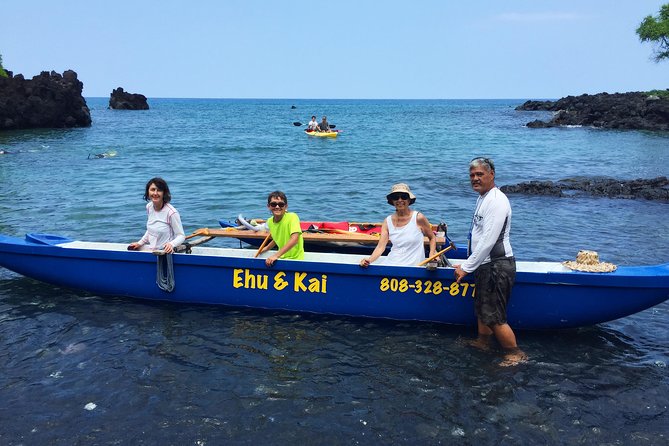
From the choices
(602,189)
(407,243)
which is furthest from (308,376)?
(602,189)

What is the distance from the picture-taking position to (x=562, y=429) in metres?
5.58

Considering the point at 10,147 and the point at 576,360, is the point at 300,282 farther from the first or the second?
the point at 10,147

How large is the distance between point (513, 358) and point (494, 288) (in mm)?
1012

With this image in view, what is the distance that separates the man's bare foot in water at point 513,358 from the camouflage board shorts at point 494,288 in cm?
50

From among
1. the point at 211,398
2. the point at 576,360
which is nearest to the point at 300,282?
the point at 211,398

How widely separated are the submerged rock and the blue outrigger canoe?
390 feet

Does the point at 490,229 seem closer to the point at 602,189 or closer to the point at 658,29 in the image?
the point at 602,189

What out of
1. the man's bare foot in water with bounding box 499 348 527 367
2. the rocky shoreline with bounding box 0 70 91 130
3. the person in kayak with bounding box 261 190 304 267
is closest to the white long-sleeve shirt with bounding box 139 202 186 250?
the person in kayak with bounding box 261 190 304 267

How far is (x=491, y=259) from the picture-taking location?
658 centimetres

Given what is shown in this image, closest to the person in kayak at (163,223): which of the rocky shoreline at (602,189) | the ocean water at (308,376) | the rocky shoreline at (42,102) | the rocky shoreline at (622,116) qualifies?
the ocean water at (308,376)

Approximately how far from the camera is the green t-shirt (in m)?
8.02

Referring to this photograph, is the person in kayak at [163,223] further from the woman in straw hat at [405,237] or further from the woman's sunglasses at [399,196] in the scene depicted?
the woman's sunglasses at [399,196]

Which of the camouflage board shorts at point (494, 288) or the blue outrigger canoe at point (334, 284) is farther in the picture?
the blue outrigger canoe at point (334, 284)

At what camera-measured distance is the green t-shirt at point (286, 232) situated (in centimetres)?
802
